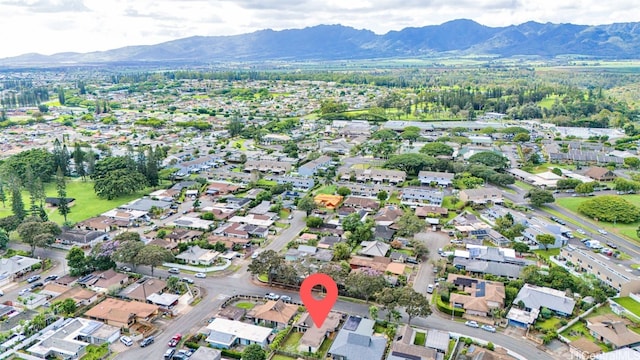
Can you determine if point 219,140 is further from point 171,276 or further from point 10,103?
point 10,103

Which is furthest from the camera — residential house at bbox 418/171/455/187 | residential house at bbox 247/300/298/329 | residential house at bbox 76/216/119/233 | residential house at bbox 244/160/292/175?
residential house at bbox 244/160/292/175

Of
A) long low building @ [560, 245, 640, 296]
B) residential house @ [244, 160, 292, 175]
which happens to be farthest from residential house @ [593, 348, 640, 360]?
residential house @ [244, 160, 292, 175]

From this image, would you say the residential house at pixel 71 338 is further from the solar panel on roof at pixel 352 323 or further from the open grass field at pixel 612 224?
the open grass field at pixel 612 224

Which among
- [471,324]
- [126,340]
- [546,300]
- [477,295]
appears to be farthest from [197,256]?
[546,300]

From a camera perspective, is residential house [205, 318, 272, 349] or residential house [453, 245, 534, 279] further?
residential house [453, 245, 534, 279]

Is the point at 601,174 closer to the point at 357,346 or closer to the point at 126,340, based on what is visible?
the point at 357,346

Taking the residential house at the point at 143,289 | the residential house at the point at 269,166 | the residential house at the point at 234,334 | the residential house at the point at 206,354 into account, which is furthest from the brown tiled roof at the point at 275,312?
the residential house at the point at 269,166

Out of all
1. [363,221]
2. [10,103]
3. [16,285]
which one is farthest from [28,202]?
[10,103]

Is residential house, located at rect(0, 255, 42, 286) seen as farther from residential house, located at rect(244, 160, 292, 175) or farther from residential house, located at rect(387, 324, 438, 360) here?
residential house, located at rect(244, 160, 292, 175)
